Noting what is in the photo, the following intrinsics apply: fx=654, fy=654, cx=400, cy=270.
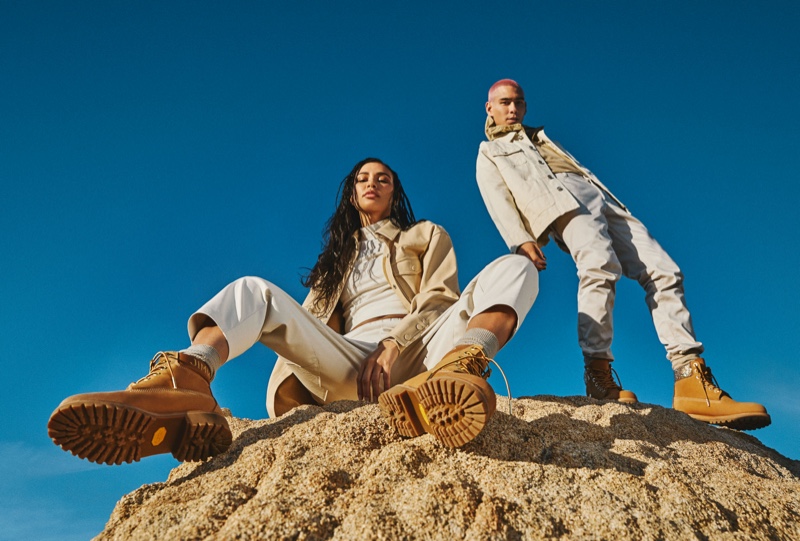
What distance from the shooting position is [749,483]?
7.16 ft

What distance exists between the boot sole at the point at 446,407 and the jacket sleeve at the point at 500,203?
2.30m

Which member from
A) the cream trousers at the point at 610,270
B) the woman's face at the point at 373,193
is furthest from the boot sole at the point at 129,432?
the cream trousers at the point at 610,270

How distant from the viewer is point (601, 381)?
3828mm

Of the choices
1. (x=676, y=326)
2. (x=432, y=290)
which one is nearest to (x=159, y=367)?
(x=432, y=290)

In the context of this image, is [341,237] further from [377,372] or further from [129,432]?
[129,432]

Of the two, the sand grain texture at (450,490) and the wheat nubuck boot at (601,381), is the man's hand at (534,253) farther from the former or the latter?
the sand grain texture at (450,490)

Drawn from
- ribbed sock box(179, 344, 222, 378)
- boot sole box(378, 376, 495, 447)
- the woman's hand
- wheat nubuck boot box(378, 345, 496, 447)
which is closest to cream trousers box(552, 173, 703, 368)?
the woman's hand

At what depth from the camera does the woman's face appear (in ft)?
12.4

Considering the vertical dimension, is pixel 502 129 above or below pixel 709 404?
above

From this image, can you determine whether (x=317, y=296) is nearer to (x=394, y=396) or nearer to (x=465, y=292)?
(x=465, y=292)

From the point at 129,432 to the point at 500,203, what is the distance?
10.1 feet

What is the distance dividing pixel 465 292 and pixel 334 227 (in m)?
1.51

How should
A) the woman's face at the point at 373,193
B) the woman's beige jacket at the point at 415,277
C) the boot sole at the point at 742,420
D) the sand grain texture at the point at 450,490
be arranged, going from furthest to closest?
the woman's face at the point at 373,193
the boot sole at the point at 742,420
the woman's beige jacket at the point at 415,277
the sand grain texture at the point at 450,490

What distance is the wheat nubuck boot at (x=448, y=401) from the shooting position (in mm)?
1839
